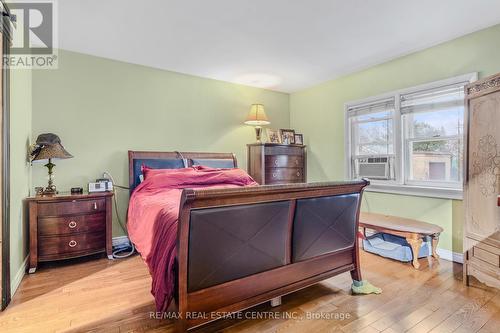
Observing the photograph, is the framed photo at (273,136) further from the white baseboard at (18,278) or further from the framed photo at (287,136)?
the white baseboard at (18,278)

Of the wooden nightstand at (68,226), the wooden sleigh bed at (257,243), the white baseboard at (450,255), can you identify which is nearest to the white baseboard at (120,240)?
the wooden nightstand at (68,226)

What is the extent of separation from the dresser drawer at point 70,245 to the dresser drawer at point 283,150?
8.09 feet

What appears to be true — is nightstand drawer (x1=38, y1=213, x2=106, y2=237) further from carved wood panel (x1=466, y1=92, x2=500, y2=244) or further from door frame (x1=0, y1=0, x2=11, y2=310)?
carved wood panel (x1=466, y1=92, x2=500, y2=244)

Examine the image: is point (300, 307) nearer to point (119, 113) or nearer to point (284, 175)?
point (284, 175)

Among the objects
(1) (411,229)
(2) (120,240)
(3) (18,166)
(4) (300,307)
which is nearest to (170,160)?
(2) (120,240)

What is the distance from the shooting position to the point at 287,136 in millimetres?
4629

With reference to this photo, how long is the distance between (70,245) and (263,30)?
118 inches

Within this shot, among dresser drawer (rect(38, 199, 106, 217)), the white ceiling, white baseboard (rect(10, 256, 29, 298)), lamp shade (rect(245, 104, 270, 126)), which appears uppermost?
the white ceiling

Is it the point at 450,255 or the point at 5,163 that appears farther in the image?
the point at 450,255

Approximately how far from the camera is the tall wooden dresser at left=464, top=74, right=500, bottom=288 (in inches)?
85.6

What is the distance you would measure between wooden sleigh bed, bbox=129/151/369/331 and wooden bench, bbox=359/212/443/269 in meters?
0.86

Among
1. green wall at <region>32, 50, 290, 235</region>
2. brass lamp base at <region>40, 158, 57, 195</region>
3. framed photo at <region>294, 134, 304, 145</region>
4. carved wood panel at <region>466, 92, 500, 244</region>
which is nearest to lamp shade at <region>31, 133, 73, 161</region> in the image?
brass lamp base at <region>40, 158, 57, 195</region>

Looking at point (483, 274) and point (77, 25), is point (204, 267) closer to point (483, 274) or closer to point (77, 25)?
point (483, 274)

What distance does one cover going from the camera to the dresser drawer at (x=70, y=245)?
2.69m
